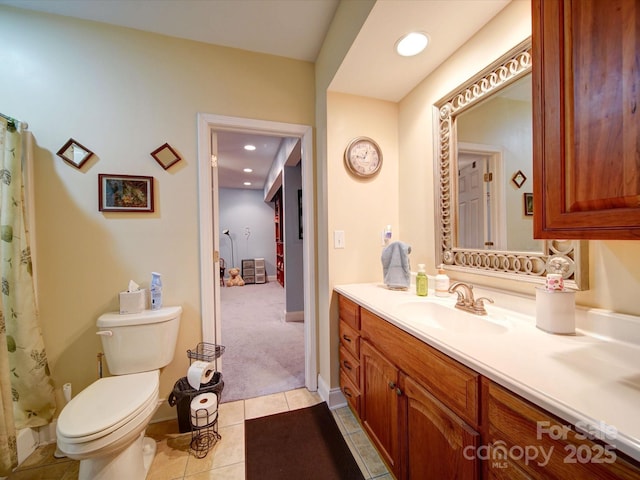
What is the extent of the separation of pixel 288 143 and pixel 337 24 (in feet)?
5.19

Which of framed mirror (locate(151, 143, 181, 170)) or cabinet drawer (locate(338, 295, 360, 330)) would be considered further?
framed mirror (locate(151, 143, 181, 170))

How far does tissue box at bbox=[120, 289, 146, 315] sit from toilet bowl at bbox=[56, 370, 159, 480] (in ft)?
1.21

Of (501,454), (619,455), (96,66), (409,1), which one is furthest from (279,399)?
(96,66)

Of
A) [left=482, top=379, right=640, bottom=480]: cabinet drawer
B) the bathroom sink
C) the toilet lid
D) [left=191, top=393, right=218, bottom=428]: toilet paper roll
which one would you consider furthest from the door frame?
[left=482, top=379, right=640, bottom=480]: cabinet drawer

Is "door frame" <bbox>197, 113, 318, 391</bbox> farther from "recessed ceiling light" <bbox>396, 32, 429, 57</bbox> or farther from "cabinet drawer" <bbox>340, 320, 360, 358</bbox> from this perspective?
"recessed ceiling light" <bbox>396, 32, 429, 57</bbox>

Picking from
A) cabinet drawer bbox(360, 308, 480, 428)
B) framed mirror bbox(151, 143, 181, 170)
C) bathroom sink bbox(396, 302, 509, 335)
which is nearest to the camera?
cabinet drawer bbox(360, 308, 480, 428)

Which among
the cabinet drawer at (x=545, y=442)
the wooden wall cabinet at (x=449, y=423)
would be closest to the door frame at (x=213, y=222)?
the wooden wall cabinet at (x=449, y=423)

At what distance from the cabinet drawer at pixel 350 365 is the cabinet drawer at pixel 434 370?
36 cm

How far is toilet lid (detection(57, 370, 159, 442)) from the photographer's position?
1.02 meters

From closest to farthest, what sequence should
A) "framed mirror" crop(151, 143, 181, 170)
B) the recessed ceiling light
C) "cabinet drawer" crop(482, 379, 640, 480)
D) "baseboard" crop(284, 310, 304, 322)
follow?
1. "cabinet drawer" crop(482, 379, 640, 480)
2. the recessed ceiling light
3. "framed mirror" crop(151, 143, 181, 170)
4. "baseboard" crop(284, 310, 304, 322)

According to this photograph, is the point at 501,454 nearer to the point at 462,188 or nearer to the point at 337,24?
the point at 462,188

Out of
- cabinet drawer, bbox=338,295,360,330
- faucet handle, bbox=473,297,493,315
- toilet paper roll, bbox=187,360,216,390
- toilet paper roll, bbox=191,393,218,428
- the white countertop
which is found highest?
faucet handle, bbox=473,297,493,315

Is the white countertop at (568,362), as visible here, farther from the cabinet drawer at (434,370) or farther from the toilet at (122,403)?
the toilet at (122,403)

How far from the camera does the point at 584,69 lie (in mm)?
601
